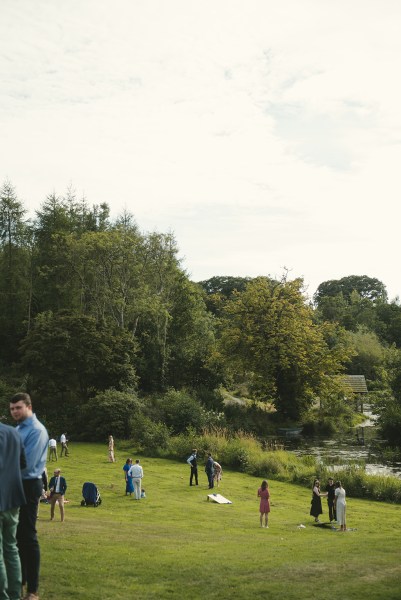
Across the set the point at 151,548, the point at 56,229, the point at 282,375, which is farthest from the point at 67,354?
the point at 151,548

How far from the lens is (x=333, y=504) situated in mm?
22844

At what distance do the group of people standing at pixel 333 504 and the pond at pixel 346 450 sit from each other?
1050 cm

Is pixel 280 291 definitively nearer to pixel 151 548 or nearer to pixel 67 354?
pixel 67 354

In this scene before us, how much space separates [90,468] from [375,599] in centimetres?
2503

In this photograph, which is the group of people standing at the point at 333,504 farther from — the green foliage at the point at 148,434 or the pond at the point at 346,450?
the green foliage at the point at 148,434

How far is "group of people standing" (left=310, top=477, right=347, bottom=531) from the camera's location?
2089 centimetres

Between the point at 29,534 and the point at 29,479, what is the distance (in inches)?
25.0

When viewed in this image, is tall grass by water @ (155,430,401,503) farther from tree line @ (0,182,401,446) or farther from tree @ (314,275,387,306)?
tree @ (314,275,387,306)

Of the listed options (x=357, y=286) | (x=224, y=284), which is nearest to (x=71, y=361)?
(x=224, y=284)

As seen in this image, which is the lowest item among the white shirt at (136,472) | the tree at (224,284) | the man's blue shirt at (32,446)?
the white shirt at (136,472)

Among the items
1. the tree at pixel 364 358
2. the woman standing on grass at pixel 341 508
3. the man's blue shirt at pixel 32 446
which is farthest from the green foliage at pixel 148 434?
the tree at pixel 364 358

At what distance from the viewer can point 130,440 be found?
41750 millimetres

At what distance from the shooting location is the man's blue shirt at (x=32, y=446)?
21.8 ft

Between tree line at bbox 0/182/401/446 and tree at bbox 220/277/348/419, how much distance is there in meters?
0.10
